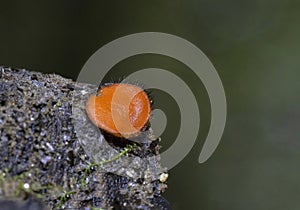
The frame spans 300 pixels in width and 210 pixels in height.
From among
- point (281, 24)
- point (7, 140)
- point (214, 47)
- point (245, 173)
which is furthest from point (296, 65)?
point (7, 140)

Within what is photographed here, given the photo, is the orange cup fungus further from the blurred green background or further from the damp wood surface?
the blurred green background

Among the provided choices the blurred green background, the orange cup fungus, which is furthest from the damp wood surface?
the blurred green background

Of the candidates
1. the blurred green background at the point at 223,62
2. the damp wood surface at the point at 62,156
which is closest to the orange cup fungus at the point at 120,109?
the damp wood surface at the point at 62,156

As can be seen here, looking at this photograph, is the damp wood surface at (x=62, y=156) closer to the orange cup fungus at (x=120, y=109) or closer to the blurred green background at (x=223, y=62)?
the orange cup fungus at (x=120, y=109)

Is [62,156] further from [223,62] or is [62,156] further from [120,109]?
[223,62]

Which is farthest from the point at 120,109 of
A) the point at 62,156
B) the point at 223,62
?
the point at 223,62
